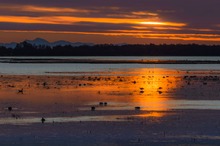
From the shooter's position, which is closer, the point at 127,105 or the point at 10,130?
the point at 10,130

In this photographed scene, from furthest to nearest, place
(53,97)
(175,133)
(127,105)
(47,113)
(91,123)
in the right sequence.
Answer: (53,97), (127,105), (47,113), (91,123), (175,133)

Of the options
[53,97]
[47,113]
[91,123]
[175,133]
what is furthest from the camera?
[53,97]

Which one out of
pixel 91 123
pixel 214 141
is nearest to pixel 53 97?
pixel 91 123

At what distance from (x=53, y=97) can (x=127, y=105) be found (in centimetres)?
562

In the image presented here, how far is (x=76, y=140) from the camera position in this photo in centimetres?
1806

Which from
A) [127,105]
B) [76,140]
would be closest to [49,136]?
[76,140]

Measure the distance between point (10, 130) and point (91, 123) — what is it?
3.09m

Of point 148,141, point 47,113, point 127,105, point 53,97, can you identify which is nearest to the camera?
point 148,141

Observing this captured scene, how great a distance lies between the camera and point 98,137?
18.5 meters

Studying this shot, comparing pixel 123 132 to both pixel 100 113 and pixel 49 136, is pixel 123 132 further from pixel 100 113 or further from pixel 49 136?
pixel 100 113

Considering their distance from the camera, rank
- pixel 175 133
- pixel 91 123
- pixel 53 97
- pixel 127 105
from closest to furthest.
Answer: pixel 175 133 → pixel 91 123 → pixel 127 105 → pixel 53 97

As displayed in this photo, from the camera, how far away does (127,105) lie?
92.8ft

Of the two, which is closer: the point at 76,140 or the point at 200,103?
the point at 76,140

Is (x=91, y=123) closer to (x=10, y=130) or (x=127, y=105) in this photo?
(x=10, y=130)
